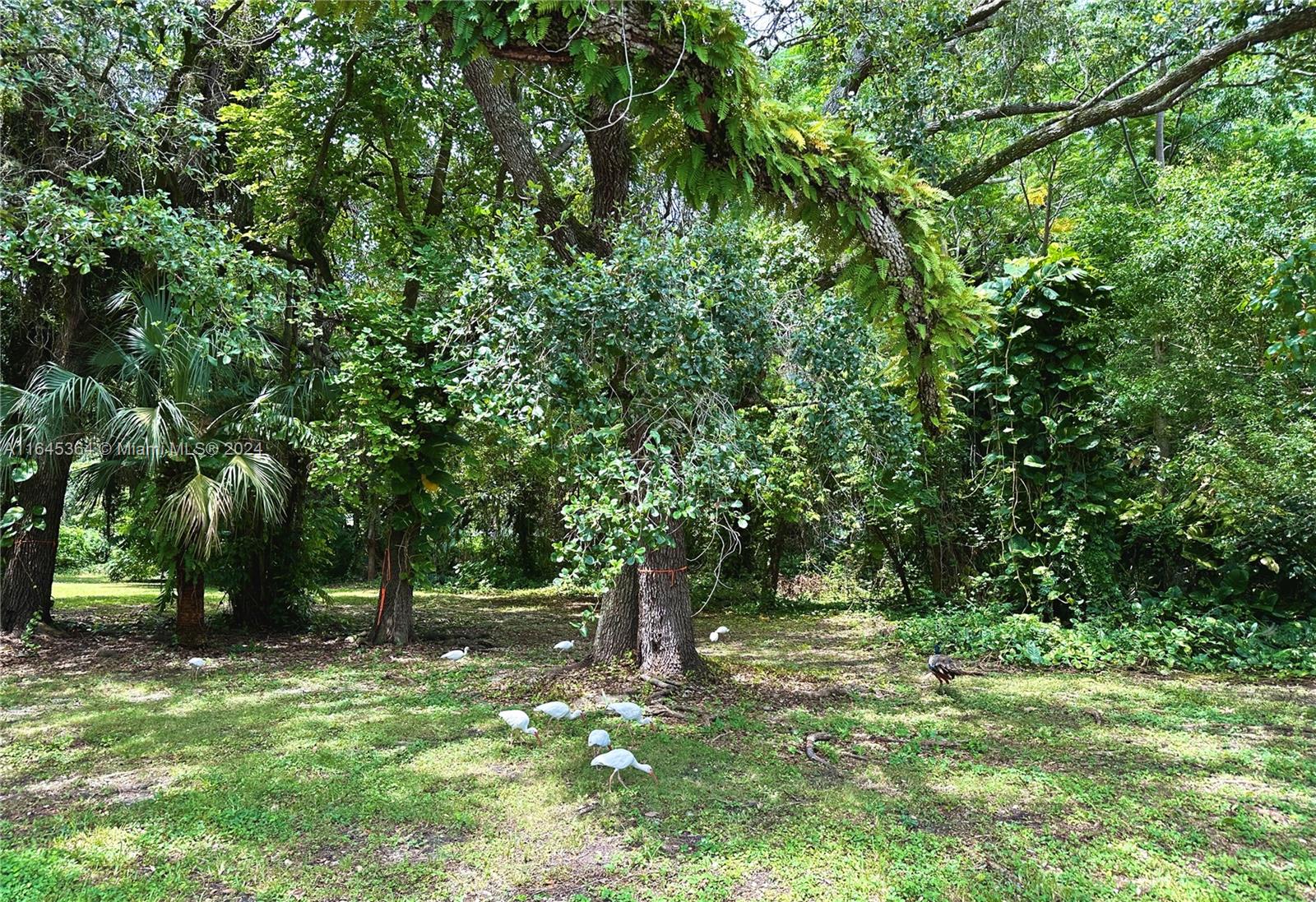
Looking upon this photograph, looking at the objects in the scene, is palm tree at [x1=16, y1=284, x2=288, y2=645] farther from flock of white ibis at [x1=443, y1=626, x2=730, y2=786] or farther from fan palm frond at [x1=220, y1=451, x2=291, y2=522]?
flock of white ibis at [x1=443, y1=626, x2=730, y2=786]

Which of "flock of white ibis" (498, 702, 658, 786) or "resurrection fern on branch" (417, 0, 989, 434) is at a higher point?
"resurrection fern on branch" (417, 0, 989, 434)

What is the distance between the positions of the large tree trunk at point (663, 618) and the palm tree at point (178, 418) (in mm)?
3564

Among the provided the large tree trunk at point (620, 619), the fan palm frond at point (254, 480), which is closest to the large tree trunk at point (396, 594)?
the fan palm frond at point (254, 480)

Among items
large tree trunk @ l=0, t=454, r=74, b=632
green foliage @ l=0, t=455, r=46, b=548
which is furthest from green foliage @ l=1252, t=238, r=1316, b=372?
large tree trunk @ l=0, t=454, r=74, b=632

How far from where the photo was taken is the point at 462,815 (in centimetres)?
332

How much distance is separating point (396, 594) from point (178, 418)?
105 inches

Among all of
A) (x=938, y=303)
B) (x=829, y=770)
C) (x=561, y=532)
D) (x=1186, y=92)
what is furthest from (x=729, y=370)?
(x=561, y=532)

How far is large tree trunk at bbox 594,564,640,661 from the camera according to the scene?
561cm

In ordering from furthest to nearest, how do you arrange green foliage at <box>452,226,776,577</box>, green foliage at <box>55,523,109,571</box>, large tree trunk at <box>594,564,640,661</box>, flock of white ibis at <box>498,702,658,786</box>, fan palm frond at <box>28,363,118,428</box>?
green foliage at <box>55,523,109,571</box>
fan palm frond at <box>28,363,118,428</box>
large tree trunk at <box>594,564,640,661</box>
green foliage at <box>452,226,776,577</box>
flock of white ibis at <box>498,702,658,786</box>

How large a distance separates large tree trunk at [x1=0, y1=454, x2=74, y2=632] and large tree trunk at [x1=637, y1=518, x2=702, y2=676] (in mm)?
5852

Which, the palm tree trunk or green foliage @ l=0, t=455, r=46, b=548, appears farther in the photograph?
the palm tree trunk

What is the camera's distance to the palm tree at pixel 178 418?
6.02 m

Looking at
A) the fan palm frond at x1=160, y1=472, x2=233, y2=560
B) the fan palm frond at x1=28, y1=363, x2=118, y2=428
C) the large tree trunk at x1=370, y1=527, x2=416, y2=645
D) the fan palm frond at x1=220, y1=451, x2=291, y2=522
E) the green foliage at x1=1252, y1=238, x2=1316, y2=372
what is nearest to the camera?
the green foliage at x1=1252, y1=238, x2=1316, y2=372

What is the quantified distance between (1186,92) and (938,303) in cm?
497
